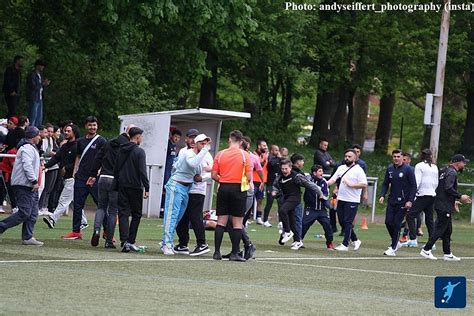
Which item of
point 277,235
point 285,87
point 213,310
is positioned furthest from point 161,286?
point 285,87

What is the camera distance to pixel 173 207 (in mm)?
19469

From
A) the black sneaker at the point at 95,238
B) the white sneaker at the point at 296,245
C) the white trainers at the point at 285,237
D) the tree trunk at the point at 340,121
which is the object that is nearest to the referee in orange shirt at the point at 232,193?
the black sneaker at the point at 95,238

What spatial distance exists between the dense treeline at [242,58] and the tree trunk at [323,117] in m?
0.06

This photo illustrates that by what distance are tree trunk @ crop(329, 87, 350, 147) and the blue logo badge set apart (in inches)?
1469

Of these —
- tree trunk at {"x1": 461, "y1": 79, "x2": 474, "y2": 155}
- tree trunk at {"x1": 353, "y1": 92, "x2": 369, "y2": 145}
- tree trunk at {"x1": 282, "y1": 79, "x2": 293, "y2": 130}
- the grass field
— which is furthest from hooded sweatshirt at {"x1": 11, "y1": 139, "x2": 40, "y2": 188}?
tree trunk at {"x1": 353, "y1": 92, "x2": 369, "y2": 145}

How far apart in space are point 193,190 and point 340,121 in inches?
1239

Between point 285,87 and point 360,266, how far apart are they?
3735cm

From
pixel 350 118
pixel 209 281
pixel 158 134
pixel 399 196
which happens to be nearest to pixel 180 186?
pixel 209 281

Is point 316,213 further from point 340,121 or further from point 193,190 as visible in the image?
point 340,121

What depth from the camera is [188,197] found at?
1964cm

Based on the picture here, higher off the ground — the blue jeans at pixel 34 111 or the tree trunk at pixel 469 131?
the tree trunk at pixel 469 131

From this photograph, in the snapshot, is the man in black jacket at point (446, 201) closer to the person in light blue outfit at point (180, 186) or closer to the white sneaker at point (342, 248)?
the white sneaker at point (342, 248)

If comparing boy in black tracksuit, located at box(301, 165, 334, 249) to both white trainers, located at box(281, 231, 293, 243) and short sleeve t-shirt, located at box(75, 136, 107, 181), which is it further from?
short sleeve t-shirt, located at box(75, 136, 107, 181)

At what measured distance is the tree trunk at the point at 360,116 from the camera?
58.4m
